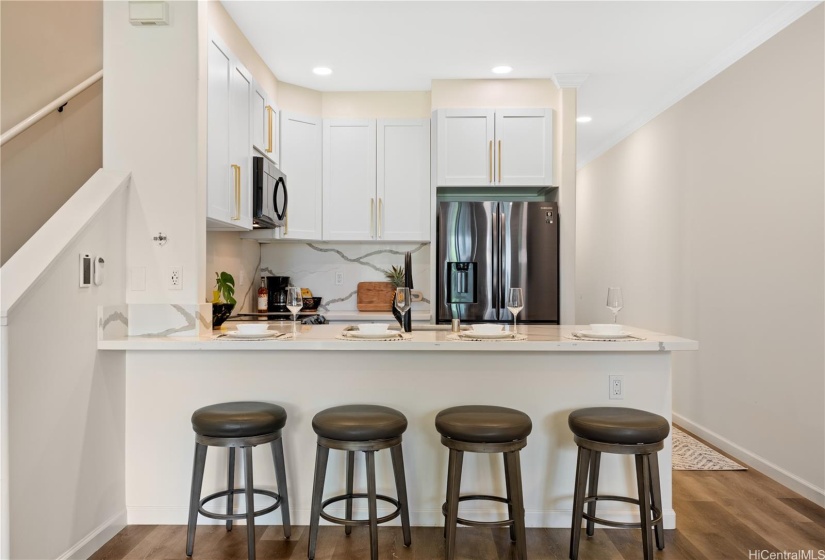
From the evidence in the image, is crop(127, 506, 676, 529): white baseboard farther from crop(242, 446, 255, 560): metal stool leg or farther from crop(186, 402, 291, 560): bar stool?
crop(242, 446, 255, 560): metal stool leg

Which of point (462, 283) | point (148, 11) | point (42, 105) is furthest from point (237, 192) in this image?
point (462, 283)

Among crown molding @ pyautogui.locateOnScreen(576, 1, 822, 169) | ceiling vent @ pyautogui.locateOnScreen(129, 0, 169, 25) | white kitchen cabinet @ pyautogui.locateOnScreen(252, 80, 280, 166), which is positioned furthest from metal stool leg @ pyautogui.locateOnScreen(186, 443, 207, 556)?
crown molding @ pyautogui.locateOnScreen(576, 1, 822, 169)

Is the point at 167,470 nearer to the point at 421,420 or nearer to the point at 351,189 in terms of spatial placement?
the point at 421,420

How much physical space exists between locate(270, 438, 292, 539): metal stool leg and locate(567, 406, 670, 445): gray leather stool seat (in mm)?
1196

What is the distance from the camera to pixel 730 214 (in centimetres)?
373

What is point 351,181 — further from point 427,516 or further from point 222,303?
point 427,516

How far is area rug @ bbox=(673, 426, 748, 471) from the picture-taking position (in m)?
3.46

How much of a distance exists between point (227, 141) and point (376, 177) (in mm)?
1616

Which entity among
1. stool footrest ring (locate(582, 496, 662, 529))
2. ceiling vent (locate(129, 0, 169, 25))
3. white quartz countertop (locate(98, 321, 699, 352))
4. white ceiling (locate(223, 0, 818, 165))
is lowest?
stool footrest ring (locate(582, 496, 662, 529))

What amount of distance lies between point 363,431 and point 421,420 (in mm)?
520

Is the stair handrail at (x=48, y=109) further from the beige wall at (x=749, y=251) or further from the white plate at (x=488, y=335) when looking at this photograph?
the beige wall at (x=749, y=251)

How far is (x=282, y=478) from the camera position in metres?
2.43

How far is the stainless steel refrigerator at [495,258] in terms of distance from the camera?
13.9 feet

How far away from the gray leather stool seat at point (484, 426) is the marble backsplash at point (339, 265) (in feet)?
8.78
